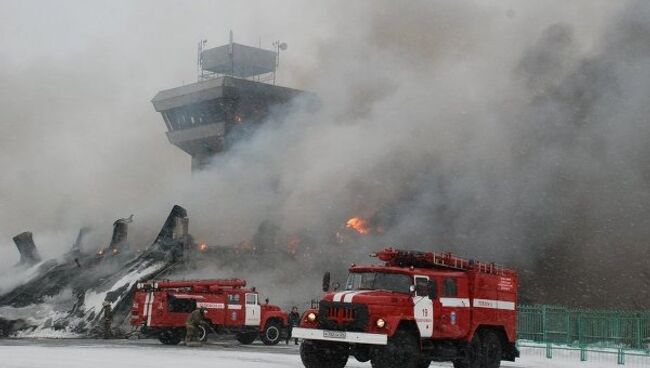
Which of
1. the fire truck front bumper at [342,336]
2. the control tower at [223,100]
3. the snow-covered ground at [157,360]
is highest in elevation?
the control tower at [223,100]

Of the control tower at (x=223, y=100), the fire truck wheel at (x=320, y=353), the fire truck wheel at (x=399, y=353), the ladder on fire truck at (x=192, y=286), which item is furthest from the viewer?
the control tower at (x=223, y=100)

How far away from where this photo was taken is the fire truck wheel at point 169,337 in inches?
1173

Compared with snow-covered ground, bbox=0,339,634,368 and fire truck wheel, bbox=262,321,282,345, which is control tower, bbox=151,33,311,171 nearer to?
fire truck wheel, bbox=262,321,282,345

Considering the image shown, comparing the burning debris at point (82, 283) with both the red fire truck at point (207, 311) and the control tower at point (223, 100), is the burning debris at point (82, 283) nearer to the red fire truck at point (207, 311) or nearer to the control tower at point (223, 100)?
the red fire truck at point (207, 311)

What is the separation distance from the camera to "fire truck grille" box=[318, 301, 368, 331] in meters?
16.3

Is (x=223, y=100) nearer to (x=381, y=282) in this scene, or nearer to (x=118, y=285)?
(x=118, y=285)

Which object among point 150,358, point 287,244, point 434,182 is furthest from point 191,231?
point 150,358

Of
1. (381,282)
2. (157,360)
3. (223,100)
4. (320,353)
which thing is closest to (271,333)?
(157,360)

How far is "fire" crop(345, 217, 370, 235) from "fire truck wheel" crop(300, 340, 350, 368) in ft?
116

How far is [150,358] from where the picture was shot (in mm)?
19875

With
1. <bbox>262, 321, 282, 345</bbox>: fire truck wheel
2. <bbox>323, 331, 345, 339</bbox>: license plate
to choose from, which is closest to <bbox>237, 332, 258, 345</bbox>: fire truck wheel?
<bbox>262, 321, 282, 345</bbox>: fire truck wheel

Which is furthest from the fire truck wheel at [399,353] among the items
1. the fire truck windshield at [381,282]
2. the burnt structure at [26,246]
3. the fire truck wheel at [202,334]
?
the burnt structure at [26,246]

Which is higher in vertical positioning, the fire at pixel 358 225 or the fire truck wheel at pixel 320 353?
the fire at pixel 358 225

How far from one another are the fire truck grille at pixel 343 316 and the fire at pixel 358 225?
3592cm
